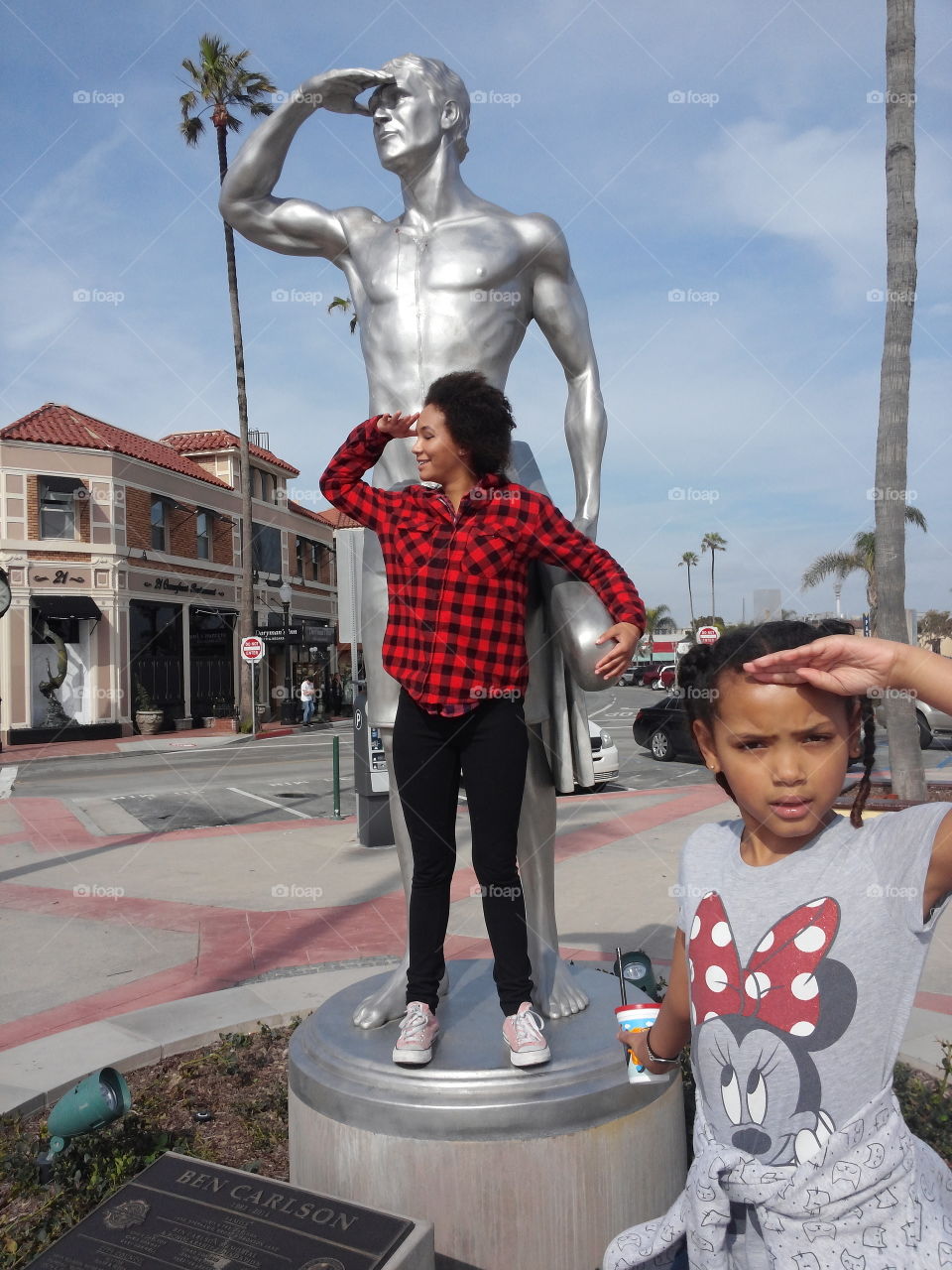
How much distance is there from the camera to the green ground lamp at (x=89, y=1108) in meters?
2.59

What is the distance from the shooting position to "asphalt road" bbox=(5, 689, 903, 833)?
1117cm

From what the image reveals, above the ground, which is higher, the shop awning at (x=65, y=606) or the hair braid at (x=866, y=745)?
the shop awning at (x=65, y=606)

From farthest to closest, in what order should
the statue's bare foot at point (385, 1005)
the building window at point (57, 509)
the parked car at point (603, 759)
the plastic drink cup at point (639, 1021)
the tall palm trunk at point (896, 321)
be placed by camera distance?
the building window at point (57, 509) < the parked car at point (603, 759) < the tall palm trunk at point (896, 321) < the statue's bare foot at point (385, 1005) < the plastic drink cup at point (639, 1021)

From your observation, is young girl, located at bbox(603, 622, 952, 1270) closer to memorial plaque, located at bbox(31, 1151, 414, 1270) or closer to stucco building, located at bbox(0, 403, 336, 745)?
memorial plaque, located at bbox(31, 1151, 414, 1270)

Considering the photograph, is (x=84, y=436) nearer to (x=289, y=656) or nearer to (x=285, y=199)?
(x=289, y=656)

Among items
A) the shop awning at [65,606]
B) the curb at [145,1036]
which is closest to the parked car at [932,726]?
the curb at [145,1036]

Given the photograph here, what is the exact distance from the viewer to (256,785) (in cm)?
1384

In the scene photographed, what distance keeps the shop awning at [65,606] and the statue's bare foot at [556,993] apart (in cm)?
2225

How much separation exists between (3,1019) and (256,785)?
31.1 ft

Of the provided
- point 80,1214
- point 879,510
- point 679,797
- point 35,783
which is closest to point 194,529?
point 35,783

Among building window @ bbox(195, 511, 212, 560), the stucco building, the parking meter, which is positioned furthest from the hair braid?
building window @ bbox(195, 511, 212, 560)

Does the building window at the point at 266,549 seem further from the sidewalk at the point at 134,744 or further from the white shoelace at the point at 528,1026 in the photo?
the white shoelace at the point at 528,1026

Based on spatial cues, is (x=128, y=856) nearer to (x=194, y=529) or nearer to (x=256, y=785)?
(x=256, y=785)

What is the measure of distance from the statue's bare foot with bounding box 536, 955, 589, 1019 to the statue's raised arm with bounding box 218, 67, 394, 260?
2.27 metres
